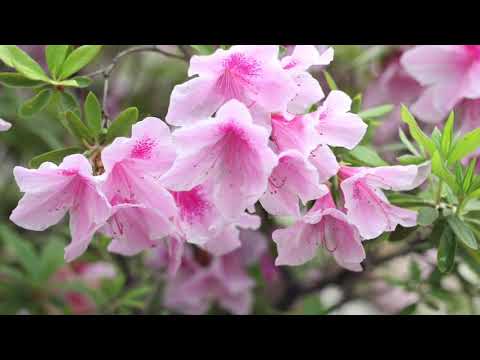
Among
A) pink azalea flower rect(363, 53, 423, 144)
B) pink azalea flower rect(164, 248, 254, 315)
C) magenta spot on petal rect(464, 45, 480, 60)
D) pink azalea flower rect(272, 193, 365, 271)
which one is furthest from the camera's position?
pink azalea flower rect(164, 248, 254, 315)

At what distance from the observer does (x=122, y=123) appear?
0.94m

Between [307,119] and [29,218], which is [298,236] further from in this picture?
[29,218]

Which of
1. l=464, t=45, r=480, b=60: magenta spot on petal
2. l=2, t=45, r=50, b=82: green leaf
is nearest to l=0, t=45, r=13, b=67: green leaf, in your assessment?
l=2, t=45, r=50, b=82: green leaf

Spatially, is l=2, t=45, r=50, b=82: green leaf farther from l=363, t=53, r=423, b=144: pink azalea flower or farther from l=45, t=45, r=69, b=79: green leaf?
l=363, t=53, r=423, b=144: pink azalea flower

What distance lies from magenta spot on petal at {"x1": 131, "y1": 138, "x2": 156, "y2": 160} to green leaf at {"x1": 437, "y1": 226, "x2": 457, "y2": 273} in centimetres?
41

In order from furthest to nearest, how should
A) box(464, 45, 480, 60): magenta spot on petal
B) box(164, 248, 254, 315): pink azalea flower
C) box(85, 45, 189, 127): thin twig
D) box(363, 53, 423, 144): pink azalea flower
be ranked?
box(164, 248, 254, 315): pink azalea flower < box(363, 53, 423, 144): pink azalea flower < box(464, 45, 480, 60): magenta spot on petal < box(85, 45, 189, 127): thin twig

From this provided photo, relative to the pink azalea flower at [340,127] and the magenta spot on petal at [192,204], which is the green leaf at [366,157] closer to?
the pink azalea flower at [340,127]

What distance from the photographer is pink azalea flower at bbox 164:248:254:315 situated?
1.58 metres

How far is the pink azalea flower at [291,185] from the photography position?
822 millimetres

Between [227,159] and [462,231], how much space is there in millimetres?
332

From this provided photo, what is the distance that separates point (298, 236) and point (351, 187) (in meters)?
0.11

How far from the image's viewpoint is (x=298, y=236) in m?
0.94

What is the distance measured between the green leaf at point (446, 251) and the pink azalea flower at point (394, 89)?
52cm

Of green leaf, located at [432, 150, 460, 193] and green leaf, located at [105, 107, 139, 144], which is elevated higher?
green leaf, located at [105, 107, 139, 144]
